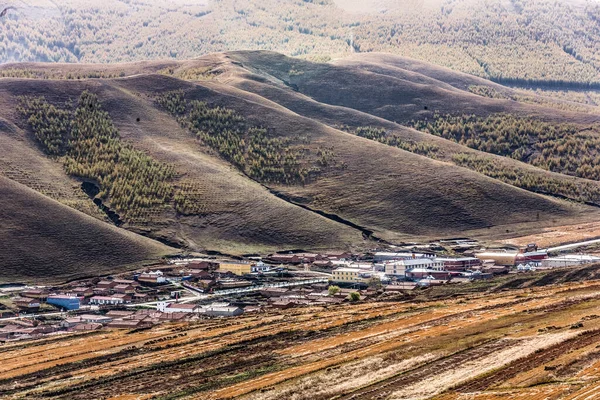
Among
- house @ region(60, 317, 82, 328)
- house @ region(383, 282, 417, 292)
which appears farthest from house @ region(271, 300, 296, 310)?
house @ region(60, 317, 82, 328)

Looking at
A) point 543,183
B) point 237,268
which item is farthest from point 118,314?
point 543,183

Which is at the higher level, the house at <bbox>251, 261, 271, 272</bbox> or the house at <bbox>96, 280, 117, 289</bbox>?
the house at <bbox>251, 261, 271, 272</bbox>

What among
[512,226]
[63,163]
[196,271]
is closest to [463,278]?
[196,271]

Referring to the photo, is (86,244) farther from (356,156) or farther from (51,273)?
(356,156)

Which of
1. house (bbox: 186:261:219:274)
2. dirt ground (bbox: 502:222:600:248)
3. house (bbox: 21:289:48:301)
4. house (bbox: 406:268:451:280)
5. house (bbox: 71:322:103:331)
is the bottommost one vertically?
house (bbox: 21:289:48:301)

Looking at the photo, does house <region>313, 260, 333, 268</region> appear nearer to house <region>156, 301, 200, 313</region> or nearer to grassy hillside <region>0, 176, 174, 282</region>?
grassy hillside <region>0, 176, 174, 282</region>

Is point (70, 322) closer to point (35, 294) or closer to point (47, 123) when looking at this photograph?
point (35, 294)
